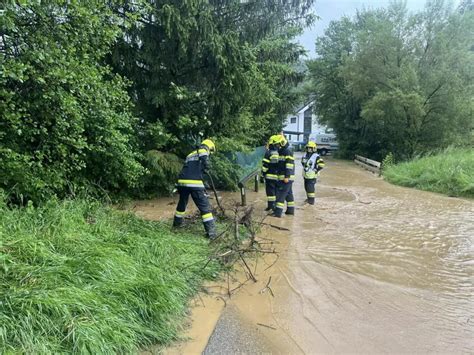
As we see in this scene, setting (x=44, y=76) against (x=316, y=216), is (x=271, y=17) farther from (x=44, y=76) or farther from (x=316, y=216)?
(x=44, y=76)

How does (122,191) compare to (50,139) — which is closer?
(50,139)

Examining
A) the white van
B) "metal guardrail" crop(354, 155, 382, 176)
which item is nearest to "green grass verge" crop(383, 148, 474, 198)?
"metal guardrail" crop(354, 155, 382, 176)

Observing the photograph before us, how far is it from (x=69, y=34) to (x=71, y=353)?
4743 millimetres

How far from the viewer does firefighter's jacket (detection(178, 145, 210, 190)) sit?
21.0ft

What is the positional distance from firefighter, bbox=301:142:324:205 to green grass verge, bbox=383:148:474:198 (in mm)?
5255

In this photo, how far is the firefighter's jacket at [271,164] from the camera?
8.92 m

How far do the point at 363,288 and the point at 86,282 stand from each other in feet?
10.5

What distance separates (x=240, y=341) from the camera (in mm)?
3545

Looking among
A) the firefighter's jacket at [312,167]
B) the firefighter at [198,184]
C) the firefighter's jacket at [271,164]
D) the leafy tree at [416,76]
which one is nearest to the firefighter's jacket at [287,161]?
the firefighter's jacket at [271,164]

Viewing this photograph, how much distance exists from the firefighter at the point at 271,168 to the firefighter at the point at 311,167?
153 centimetres

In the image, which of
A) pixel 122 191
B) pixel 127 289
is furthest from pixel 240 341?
pixel 122 191

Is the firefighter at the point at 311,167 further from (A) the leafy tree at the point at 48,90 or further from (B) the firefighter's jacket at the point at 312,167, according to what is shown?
(A) the leafy tree at the point at 48,90

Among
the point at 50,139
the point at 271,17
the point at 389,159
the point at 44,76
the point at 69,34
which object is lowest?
the point at 389,159

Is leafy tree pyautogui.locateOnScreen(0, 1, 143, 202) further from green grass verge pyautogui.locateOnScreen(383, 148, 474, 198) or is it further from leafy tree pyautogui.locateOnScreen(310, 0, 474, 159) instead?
leafy tree pyautogui.locateOnScreen(310, 0, 474, 159)
